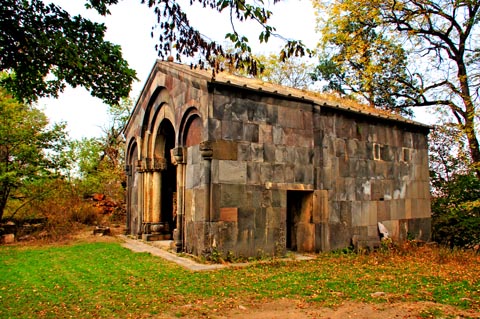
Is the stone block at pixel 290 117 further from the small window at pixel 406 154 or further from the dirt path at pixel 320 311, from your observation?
the dirt path at pixel 320 311

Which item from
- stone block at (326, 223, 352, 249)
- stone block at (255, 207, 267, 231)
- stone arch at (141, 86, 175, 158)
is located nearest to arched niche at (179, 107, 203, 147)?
stone arch at (141, 86, 175, 158)

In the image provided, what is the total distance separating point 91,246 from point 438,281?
938cm

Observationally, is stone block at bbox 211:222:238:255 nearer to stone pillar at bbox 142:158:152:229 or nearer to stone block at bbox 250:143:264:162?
stone block at bbox 250:143:264:162

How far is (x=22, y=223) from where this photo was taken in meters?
14.1

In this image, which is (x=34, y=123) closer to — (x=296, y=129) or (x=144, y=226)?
(x=144, y=226)

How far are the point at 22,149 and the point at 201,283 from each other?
339 inches

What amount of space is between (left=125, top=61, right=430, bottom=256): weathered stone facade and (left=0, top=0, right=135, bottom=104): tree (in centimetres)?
346

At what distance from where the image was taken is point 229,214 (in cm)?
922

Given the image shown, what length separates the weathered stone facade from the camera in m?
9.33

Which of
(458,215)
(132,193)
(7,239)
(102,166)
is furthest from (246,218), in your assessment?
(102,166)

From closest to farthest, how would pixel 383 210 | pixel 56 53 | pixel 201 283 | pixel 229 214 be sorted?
pixel 56 53 < pixel 201 283 < pixel 229 214 < pixel 383 210

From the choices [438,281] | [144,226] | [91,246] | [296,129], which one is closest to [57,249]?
[91,246]

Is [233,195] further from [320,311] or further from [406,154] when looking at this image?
[406,154]

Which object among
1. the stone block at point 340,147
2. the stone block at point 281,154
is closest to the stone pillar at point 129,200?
the stone block at point 281,154
